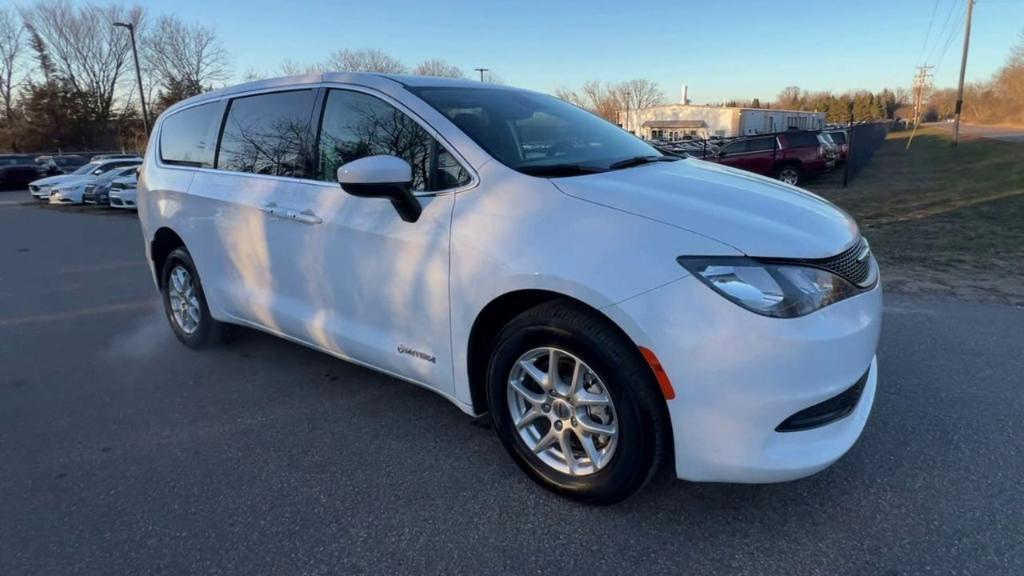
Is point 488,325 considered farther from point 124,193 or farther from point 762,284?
point 124,193

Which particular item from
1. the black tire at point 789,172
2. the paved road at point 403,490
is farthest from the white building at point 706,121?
the paved road at point 403,490

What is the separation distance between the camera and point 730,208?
244cm

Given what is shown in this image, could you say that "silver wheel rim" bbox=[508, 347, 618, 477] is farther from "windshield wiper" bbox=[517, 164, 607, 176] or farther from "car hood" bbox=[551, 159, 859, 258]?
"windshield wiper" bbox=[517, 164, 607, 176]

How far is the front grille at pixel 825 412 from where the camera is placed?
2186mm

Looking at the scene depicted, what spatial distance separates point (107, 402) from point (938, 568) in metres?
4.26

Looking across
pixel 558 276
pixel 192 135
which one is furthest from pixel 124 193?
pixel 558 276

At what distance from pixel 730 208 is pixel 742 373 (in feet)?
2.25

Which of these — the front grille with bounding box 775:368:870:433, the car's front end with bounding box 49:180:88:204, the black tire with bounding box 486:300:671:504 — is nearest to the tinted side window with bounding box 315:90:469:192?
the black tire with bounding box 486:300:671:504

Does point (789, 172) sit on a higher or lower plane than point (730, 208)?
lower

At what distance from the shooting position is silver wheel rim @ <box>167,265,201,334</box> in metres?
4.60

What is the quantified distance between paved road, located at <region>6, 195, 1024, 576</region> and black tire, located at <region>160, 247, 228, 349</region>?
318mm

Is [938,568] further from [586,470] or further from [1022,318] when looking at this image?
[1022,318]

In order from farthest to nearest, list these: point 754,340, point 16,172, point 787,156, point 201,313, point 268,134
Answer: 1. point 16,172
2. point 787,156
3. point 201,313
4. point 268,134
5. point 754,340

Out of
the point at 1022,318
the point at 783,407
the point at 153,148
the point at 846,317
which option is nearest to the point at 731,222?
the point at 846,317
